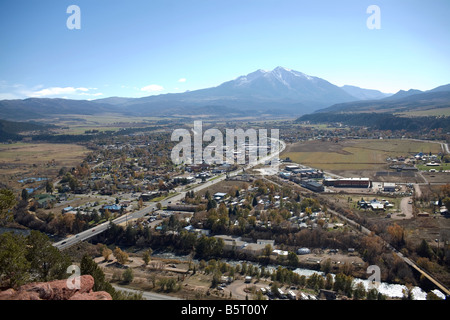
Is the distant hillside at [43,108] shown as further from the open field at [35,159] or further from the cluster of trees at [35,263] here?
the cluster of trees at [35,263]

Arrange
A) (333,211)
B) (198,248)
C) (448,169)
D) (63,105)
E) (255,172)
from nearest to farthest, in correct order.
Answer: (198,248)
(333,211)
(448,169)
(255,172)
(63,105)

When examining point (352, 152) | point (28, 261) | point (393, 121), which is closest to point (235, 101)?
point (393, 121)

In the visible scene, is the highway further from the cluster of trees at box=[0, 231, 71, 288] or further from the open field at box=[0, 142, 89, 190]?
the open field at box=[0, 142, 89, 190]

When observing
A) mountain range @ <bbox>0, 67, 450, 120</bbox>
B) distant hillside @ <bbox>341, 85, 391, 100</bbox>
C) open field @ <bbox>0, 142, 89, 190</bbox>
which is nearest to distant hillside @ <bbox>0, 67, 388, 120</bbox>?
mountain range @ <bbox>0, 67, 450, 120</bbox>

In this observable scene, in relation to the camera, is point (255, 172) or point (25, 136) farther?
point (25, 136)

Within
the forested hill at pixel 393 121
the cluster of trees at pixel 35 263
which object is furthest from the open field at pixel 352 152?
the cluster of trees at pixel 35 263

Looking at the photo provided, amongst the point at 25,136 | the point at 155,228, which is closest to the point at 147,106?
the point at 25,136
